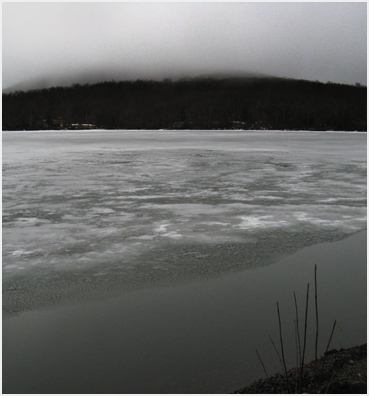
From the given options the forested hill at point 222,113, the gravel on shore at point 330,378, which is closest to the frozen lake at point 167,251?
the gravel on shore at point 330,378

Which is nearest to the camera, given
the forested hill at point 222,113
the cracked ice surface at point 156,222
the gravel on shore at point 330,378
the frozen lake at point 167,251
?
the gravel on shore at point 330,378

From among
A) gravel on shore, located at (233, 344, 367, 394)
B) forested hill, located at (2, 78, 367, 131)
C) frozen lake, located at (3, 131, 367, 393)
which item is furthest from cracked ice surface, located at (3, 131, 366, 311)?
forested hill, located at (2, 78, 367, 131)

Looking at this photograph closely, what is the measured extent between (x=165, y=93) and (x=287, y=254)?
155380 millimetres

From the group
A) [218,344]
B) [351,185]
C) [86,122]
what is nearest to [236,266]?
[218,344]

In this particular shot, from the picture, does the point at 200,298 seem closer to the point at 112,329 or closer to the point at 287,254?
the point at 112,329

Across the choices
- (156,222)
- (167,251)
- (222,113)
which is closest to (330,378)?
(167,251)

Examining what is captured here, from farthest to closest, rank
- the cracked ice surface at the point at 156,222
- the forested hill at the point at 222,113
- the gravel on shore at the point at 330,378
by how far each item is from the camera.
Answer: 1. the forested hill at the point at 222,113
2. the cracked ice surface at the point at 156,222
3. the gravel on shore at the point at 330,378

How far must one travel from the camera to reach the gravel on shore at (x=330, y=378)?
250 centimetres

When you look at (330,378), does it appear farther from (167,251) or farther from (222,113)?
(222,113)

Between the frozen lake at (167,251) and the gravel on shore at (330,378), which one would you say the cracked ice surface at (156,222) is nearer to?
the frozen lake at (167,251)

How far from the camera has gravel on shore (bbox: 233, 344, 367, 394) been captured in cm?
250

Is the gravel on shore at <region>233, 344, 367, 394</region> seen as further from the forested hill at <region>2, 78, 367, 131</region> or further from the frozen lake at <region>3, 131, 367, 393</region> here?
the forested hill at <region>2, 78, 367, 131</region>

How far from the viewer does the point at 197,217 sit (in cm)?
687

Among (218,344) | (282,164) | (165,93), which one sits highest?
(165,93)
